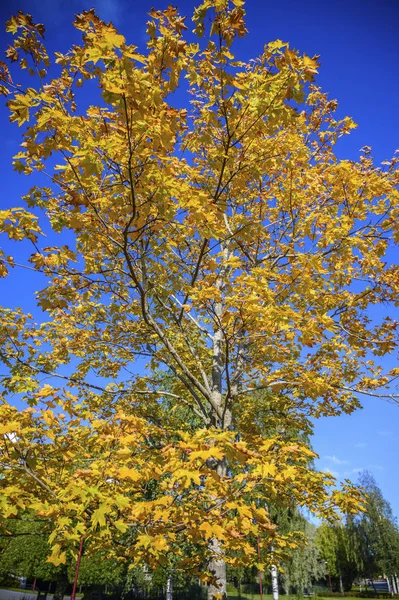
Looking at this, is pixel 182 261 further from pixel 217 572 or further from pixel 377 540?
pixel 377 540

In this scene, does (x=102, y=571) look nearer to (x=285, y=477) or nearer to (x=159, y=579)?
Answer: (x=159, y=579)

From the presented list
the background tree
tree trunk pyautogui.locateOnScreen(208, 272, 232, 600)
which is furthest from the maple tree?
the background tree

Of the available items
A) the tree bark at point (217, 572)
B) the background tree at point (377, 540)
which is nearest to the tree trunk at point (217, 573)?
the tree bark at point (217, 572)

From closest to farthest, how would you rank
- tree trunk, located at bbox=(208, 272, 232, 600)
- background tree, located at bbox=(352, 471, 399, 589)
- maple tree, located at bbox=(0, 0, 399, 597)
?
1. maple tree, located at bbox=(0, 0, 399, 597)
2. tree trunk, located at bbox=(208, 272, 232, 600)
3. background tree, located at bbox=(352, 471, 399, 589)

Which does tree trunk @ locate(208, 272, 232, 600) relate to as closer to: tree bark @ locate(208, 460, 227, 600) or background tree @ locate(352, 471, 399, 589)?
tree bark @ locate(208, 460, 227, 600)

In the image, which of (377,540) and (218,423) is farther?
(377,540)

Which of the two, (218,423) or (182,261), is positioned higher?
(182,261)

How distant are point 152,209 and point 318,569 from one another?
20667mm

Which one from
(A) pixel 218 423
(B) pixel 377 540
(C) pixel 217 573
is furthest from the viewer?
(B) pixel 377 540

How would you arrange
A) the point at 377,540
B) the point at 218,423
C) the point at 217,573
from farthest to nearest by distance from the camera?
1. the point at 377,540
2. the point at 218,423
3. the point at 217,573

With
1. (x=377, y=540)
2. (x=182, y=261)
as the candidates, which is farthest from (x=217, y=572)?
(x=377, y=540)

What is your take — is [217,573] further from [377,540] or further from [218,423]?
[377,540]

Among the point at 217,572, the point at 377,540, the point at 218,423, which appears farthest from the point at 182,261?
the point at 377,540

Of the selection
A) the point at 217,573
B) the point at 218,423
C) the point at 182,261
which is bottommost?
the point at 217,573
